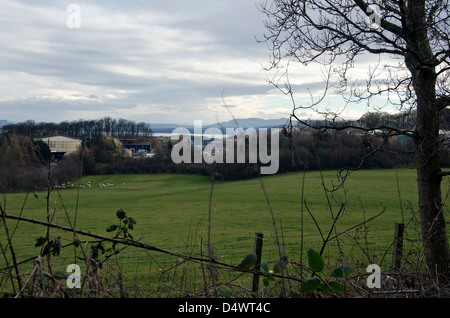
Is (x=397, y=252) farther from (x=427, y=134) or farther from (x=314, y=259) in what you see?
(x=427, y=134)

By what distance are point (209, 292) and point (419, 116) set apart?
208 inches

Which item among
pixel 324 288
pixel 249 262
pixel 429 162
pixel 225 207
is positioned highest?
pixel 429 162

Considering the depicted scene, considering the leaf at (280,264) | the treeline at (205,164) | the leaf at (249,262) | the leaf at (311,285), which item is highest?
the treeline at (205,164)

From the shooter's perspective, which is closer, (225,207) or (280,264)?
(280,264)

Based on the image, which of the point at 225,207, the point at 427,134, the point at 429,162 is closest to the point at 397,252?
the point at 429,162

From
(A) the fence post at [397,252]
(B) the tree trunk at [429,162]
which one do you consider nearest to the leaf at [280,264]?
(A) the fence post at [397,252]

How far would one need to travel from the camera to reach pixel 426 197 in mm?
6078

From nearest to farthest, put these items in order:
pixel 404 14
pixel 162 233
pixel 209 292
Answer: pixel 209 292
pixel 404 14
pixel 162 233

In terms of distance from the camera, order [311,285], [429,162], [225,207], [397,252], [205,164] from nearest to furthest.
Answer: [311,285], [205,164], [397,252], [429,162], [225,207]

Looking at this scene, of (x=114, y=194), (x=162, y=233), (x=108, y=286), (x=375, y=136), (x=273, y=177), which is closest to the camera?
(x=108, y=286)

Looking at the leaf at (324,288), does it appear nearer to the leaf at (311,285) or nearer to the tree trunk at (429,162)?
the leaf at (311,285)

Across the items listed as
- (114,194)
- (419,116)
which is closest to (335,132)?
(419,116)
